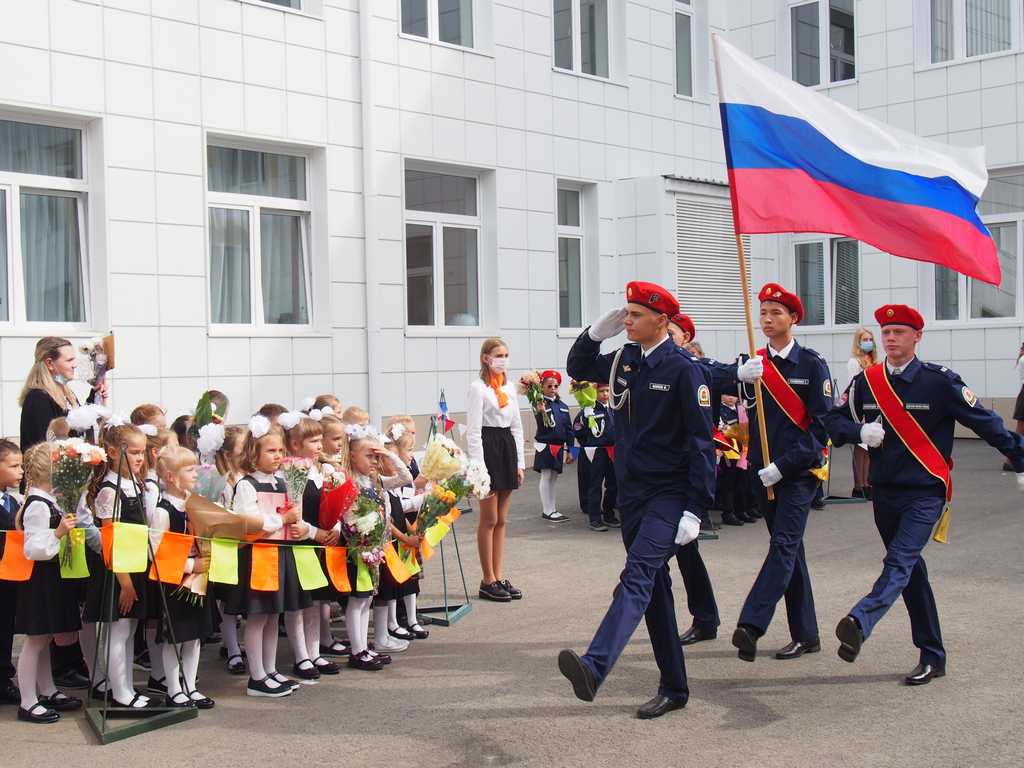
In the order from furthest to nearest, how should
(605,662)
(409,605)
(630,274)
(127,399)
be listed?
(630,274), (127,399), (409,605), (605,662)

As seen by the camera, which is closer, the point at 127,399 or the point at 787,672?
the point at 787,672

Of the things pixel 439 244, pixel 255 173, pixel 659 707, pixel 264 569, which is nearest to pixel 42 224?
pixel 255 173

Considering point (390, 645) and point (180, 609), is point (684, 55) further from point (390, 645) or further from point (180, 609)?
point (180, 609)

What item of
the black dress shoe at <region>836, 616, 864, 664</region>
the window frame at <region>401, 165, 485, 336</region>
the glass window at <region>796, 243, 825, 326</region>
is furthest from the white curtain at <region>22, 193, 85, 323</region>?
the glass window at <region>796, 243, 825, 326</region>

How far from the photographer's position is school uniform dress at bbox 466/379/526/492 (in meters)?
8.88

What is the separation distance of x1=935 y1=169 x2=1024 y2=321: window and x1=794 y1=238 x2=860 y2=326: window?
5.80 feet

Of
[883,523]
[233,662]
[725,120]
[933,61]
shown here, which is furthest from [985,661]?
[933,61]

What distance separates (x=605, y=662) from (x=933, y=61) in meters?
17.8

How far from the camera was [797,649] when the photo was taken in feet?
23.1

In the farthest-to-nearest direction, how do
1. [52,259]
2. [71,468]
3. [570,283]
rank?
[570,283]
[52,259]
[71,468]

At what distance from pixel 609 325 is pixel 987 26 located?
16429mm

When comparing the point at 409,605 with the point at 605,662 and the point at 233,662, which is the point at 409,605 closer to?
the point at 233,662

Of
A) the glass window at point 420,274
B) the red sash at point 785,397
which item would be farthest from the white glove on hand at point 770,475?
the glass window at point 420,274

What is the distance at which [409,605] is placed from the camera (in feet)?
26.2
